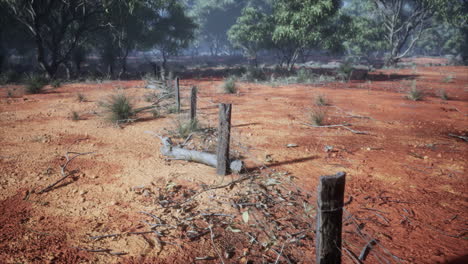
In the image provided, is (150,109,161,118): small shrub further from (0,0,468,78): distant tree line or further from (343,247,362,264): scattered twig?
(0,0,468,78): distant tree line

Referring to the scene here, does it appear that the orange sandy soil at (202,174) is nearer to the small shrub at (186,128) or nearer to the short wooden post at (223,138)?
the short wooden post at (223,138)

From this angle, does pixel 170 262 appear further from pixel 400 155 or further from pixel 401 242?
pixel 400 155

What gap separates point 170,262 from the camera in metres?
2.55

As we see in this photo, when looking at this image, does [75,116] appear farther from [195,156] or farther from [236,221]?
[236,221]

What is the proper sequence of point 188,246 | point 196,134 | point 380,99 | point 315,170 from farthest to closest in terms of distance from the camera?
point 380,99
point 196,134
point 315,170
point 188,246

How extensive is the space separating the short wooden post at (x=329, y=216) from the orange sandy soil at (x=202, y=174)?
2.56 feet

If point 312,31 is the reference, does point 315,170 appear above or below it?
below

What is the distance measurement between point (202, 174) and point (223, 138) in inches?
29.6

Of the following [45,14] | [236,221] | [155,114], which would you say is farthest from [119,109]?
[45,14]

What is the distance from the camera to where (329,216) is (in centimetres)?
191

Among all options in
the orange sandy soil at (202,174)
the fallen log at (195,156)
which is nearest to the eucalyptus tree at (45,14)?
the orange sandy soil at (202,174)

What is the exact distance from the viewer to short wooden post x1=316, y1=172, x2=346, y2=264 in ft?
5.96

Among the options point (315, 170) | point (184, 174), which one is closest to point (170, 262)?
point (184, 174)

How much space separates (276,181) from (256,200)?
1.99ft
